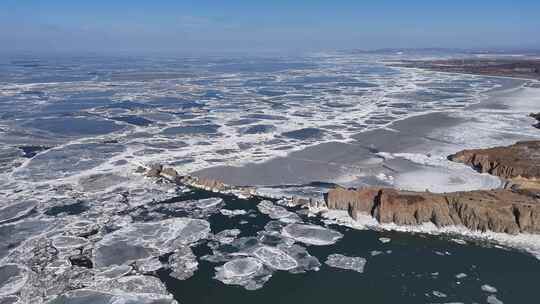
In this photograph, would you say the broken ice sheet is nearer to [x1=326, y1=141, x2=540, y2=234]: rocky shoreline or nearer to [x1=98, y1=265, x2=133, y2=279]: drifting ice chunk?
[x1=98, y1=265, x2=133, y2=279]: drifting ice chunk

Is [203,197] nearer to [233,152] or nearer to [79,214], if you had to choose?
[79,214]

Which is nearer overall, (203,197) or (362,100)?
(203,197)

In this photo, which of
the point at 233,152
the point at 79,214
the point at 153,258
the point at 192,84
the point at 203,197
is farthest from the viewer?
the point at 192,84

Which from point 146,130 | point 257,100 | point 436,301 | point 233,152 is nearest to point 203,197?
point 233,152

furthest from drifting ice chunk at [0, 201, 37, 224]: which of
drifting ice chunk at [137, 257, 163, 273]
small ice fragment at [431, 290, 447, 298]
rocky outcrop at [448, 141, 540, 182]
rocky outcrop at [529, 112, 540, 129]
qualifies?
rocky outcrop at [529, 112, 540, 129]

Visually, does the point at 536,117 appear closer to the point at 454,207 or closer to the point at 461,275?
the point at 454,207

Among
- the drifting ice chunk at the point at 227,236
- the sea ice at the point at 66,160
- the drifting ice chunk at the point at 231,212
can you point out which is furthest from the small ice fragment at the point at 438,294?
the sea ice at the point at 66,160

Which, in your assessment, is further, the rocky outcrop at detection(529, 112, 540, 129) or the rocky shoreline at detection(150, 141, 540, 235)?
the rocky outcrop at detection(529, 112, 540, 129)
